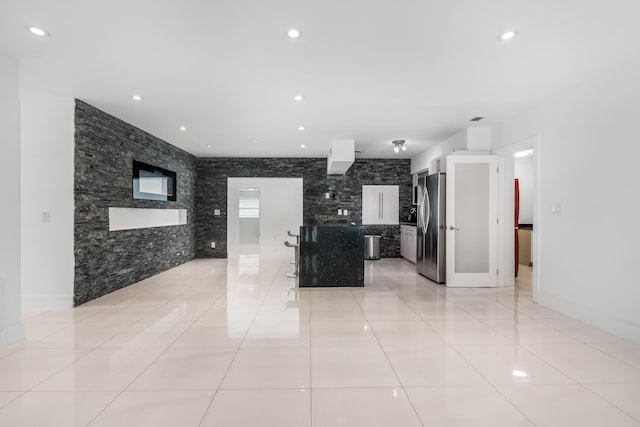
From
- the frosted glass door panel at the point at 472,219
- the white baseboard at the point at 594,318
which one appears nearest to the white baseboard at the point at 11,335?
the frosted glass door panel at the point at 472,219

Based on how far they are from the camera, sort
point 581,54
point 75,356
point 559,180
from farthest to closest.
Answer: point 559,180 < point 581,54 < point 75,356

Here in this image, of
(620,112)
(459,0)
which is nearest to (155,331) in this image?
(459,0)

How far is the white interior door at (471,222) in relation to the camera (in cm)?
538

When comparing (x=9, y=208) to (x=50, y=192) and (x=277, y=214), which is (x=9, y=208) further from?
(x=277, y=214)

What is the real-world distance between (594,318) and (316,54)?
3.84 metres

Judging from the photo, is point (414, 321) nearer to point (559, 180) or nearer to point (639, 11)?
point (559, 180)

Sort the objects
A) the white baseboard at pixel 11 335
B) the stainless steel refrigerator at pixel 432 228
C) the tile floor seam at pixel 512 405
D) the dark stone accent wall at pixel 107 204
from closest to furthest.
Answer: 1. the tile floor seam at pixel 512 405
2. the white baseboard at pixel 11 335
3. the dark stone accent wall at pixel 107 204
4. the stainless steel refrigerator at pixel 432 228

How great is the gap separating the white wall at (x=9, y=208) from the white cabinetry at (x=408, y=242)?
664cm

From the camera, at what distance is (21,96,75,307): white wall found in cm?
420

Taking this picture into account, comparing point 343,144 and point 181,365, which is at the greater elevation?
point 343,144

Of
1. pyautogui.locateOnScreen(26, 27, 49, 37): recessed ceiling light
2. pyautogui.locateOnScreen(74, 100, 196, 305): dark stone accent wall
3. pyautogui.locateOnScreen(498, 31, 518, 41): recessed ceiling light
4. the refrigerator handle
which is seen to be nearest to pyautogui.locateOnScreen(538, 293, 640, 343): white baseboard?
the refrigerator handle

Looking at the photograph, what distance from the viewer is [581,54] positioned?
9.81 feet

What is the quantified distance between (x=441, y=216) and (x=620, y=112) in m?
2.68

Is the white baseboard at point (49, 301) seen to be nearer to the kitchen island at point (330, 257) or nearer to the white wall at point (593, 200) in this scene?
the kitchen island at point (330, 257)
